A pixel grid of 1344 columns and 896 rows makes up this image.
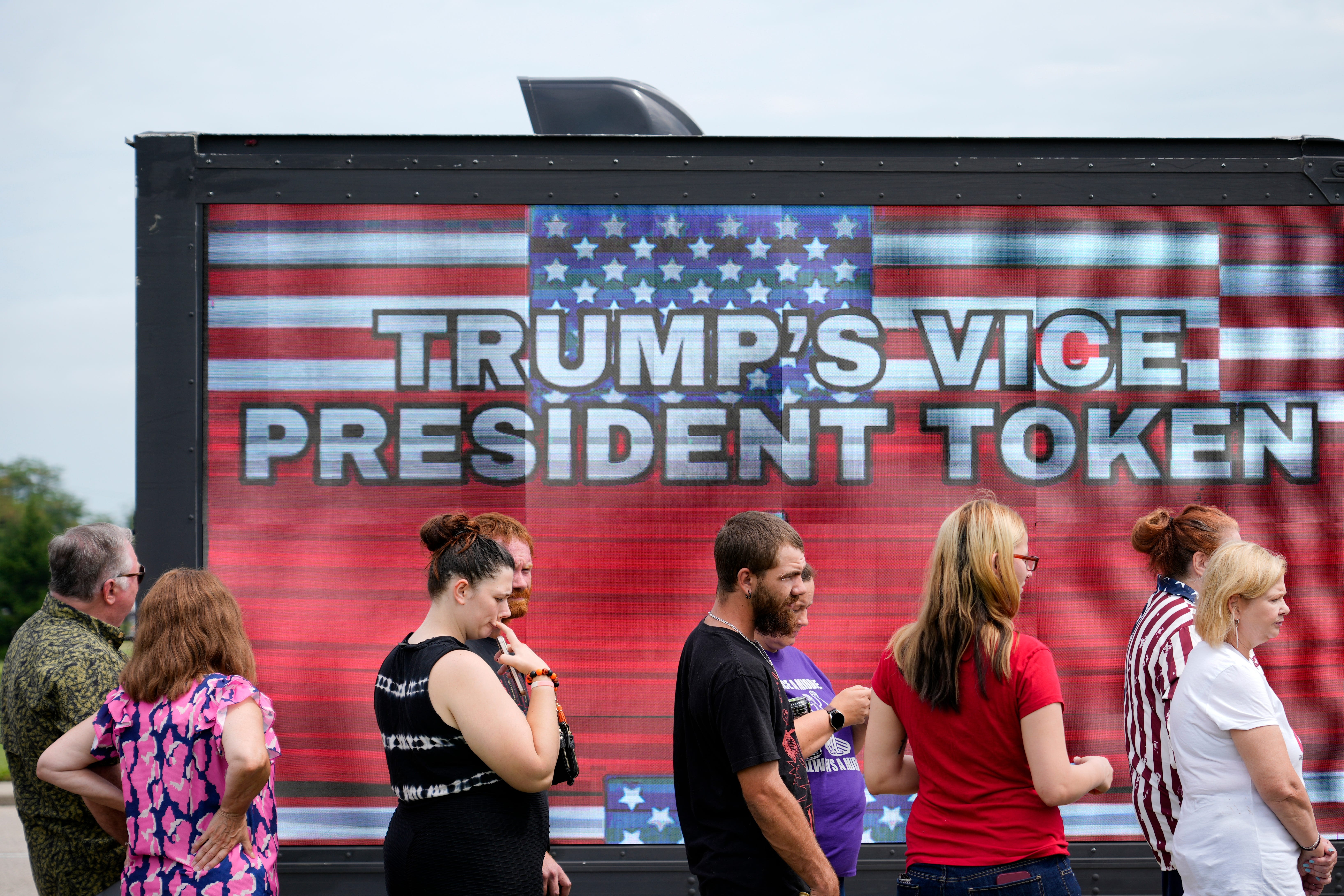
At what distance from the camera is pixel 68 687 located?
2.97 metres

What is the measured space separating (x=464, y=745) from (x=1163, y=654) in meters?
1.91

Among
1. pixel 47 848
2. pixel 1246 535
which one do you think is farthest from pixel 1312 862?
pixel 47 848

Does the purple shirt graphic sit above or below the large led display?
below

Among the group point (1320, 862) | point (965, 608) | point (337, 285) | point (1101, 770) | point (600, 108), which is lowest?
point (1320, 862)

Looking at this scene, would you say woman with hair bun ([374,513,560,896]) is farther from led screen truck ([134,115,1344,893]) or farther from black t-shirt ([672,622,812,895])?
led screen truck ([134,115,1344,893])

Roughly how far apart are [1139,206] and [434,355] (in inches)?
90.5

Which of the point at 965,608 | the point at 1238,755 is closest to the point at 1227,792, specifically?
the point at 1238,755

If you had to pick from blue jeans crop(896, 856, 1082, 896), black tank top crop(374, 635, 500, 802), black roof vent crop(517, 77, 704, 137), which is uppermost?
black roof vent crop(517, 77, 704, 137)

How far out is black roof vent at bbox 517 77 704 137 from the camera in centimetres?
370

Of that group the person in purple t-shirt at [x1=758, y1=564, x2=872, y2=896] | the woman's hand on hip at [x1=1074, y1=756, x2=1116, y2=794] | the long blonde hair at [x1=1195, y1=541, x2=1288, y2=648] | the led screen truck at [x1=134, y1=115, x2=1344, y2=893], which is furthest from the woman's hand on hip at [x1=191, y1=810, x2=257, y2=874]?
the long blonde hair at [x1=1195, y1=541, x2=1288, y2=648]

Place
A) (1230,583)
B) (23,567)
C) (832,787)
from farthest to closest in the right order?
(23,567), (832,787), (1230,583)

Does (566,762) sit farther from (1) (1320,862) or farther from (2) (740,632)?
(1) (1320,862)

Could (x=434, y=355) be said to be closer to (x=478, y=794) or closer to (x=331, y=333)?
(x=331, y=333)

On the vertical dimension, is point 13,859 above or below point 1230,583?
below
